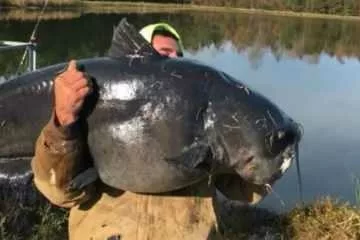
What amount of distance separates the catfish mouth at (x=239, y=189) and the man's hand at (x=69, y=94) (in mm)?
760

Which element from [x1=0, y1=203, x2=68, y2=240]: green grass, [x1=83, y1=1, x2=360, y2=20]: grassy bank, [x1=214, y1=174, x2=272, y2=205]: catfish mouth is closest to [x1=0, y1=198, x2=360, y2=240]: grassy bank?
[x1=0, y1=203, x2=68, y2=240]: green grass

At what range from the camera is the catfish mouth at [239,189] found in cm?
287

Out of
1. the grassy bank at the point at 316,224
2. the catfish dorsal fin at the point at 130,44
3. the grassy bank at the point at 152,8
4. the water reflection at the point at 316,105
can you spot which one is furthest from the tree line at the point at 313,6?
the catfish dorsal fin at the point at 130,44

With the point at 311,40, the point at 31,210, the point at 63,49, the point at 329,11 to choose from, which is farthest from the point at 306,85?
the point at 329,11

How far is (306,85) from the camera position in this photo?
640 inches

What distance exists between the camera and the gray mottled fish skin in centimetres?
243

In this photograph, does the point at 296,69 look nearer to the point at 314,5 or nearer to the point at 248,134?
the point at 248,134

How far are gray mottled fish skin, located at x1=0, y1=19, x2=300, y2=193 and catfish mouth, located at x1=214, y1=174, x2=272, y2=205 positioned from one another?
38 centimetres

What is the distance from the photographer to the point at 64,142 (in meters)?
2.40

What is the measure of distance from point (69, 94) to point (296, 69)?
18.1 meters

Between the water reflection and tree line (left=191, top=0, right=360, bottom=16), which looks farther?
tree line (left=191, top=0, right=360, bottom=16)

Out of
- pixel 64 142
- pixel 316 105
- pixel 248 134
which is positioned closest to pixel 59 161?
pixel 64 142

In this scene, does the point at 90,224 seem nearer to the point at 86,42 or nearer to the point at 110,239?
the point at 110,239

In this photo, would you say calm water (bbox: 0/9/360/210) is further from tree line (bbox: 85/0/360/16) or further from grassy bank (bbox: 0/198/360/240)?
tree line (bbox: 85/0/360/16)
